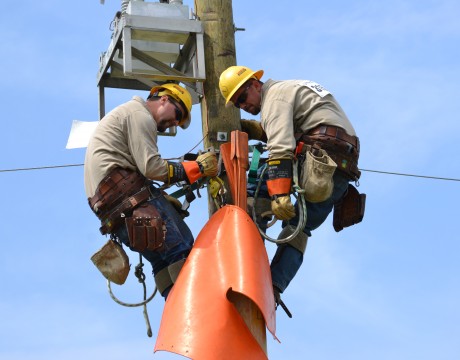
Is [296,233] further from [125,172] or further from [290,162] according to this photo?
[125,172]

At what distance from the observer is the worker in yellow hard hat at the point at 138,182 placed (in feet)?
28.2

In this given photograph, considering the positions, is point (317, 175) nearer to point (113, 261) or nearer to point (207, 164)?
point (207, 164)

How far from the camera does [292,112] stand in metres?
8.78

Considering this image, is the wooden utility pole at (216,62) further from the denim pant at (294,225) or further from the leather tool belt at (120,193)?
the leather tool belt at (120,193)

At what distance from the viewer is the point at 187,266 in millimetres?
8375

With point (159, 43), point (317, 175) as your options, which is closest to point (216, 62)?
point (159, 43)

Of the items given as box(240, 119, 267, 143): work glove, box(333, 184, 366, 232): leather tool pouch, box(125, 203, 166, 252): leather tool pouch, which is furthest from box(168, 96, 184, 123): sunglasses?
box(333, 184, 366, 232): leather tool pouch

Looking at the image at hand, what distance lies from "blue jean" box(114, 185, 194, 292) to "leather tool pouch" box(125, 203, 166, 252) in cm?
7

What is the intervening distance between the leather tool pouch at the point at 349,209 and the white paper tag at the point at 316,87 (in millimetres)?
833

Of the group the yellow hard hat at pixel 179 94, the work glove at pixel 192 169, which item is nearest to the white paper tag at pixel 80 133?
the yellow hard hat at pixel 179 94

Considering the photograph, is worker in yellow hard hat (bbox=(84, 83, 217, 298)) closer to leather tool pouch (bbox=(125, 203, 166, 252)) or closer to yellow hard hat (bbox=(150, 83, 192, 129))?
leather tool pouch (bbox=(125, 203, 166, 252))

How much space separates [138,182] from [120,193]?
0.16 meters

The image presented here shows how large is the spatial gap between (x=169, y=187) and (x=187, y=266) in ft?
2.84

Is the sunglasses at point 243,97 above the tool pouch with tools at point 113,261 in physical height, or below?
above
